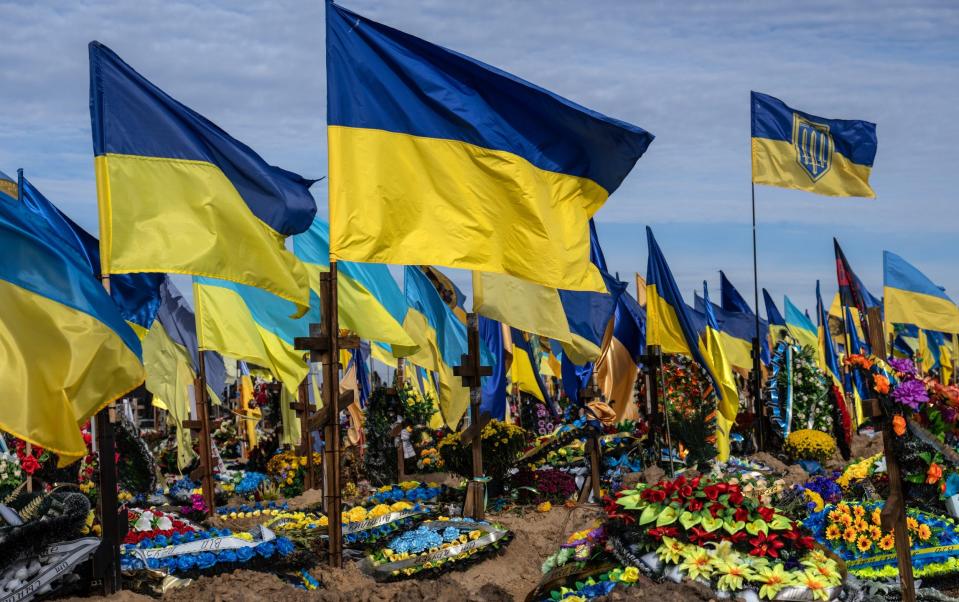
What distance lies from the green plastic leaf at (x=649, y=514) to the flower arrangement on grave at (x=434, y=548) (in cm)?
390

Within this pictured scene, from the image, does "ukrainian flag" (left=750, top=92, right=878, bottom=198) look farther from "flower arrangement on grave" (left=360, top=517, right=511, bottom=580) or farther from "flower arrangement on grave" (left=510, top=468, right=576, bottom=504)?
"flower arrangement on grave" (left=360, top=517, right=511, bottom=580)

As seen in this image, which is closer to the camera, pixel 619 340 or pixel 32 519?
pixel 32 519

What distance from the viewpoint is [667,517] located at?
8.71 meters

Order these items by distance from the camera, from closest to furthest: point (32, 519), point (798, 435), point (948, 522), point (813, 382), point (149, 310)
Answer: point (32, 519), point (948, 522), point (149, 310), point (798, 435), point (813, 382)

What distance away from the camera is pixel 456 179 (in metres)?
10.5

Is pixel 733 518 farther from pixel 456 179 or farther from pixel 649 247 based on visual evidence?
pixel 649 247

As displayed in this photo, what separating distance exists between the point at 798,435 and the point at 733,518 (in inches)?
515

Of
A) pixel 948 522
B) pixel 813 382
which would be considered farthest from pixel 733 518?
pixel 813 382

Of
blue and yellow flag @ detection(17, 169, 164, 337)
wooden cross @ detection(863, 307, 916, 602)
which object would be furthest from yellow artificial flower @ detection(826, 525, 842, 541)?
blue and yellow flag @ detection(17, 169, 164, 337)

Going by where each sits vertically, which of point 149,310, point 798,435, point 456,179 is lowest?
point 798,435

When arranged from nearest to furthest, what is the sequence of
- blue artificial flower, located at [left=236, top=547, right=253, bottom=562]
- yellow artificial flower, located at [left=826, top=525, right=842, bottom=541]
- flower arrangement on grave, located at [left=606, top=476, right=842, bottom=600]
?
flower arrangement on grave, located at [left=606, top=476, right=842, bottom=600], yellow artificial flower, located at [left=826, top=525, right=842, bottom=541], blue artificial flower, located at [left=236, top=547, right=253, bottom=562]

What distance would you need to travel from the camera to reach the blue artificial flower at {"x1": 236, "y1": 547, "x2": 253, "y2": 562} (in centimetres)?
1163

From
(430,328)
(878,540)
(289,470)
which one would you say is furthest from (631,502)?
(289,470)

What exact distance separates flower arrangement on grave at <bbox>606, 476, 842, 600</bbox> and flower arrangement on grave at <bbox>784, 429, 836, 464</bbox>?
1231 cm
